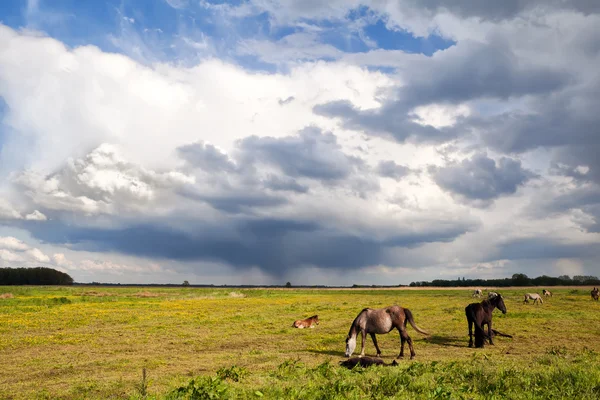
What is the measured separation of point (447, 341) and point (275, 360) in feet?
31.8

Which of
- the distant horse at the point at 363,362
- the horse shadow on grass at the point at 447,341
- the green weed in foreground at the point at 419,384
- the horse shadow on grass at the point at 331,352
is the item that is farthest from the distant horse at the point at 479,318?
the distant horse at the point at 363,362

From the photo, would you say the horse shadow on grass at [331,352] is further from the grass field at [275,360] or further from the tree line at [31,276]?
the tree line at [31,276]

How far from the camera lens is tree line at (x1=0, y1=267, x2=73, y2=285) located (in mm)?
181250

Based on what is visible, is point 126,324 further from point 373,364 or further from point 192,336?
point 373,364

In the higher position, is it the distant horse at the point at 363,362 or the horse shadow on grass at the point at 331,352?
the distant horse at the point at 363,362

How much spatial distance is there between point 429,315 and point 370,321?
19182 mm

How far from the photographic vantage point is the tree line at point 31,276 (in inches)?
7136

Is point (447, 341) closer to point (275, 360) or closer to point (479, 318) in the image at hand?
point (479, 318)

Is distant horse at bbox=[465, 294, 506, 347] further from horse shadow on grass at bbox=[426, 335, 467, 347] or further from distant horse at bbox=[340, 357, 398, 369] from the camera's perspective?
distant horse at bbox=[340, 357, 398, 369]

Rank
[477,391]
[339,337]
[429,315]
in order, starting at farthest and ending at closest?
1. [429,315]
2. [339,337]
3. [477,391]

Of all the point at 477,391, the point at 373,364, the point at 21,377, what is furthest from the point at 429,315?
the point at 21,377

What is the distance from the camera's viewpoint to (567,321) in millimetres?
29156

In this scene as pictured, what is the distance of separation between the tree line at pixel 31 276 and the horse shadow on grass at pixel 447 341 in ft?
654

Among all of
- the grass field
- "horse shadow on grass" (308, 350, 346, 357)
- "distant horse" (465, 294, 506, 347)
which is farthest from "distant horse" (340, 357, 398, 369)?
"distant horse" (465, 294, 506, 347)
